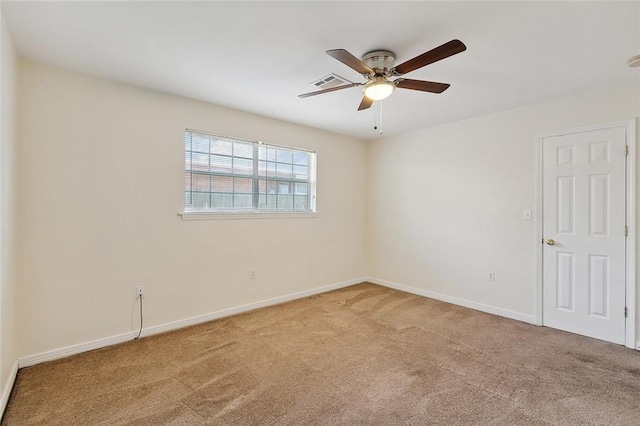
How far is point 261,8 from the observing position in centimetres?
176

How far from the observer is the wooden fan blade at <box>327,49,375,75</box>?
5.89ft

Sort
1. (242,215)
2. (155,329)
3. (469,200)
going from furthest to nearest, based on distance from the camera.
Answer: (469,200)
(242,215)
(155,329)

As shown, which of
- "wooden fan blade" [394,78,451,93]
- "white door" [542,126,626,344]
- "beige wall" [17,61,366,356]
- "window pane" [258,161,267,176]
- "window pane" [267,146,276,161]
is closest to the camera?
"wooden fan blade" [394,78,451,93]

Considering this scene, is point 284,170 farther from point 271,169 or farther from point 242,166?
point 242,166

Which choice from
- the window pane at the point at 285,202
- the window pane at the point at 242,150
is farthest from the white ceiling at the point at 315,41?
the window pane at the point at 285,202

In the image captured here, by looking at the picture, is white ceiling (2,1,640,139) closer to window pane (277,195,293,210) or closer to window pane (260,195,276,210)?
window pane (260,195,276,210)

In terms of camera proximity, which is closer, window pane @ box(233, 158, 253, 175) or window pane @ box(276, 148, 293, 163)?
window pane @ box(233, 158, 253, 175)

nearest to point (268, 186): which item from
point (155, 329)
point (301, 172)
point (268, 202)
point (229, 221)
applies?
point (268, 202)

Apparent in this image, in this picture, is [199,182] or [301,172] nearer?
[199,182]

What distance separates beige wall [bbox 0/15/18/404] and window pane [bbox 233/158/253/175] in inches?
75.1

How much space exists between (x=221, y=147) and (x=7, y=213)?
196cm

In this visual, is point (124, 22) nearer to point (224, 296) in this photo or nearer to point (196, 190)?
point (196, 190)

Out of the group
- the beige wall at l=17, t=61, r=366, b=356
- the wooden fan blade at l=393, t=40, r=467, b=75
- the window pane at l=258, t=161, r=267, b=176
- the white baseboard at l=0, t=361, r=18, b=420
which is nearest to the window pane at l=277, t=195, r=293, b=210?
the beige wall at l=17, t=61, r=366, b=356

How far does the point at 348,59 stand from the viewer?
6.23ft
